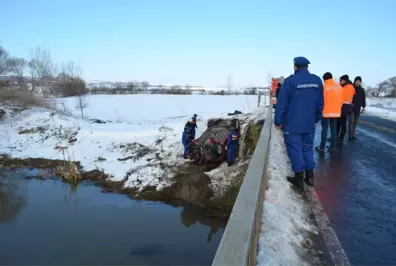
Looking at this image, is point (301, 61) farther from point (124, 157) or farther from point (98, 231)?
point (124, 157)

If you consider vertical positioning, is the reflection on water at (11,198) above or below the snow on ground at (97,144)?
below

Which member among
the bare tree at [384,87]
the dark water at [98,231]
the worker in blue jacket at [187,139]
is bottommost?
the dark water at [98,231]

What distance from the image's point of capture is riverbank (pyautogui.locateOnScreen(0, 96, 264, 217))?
32.2ft

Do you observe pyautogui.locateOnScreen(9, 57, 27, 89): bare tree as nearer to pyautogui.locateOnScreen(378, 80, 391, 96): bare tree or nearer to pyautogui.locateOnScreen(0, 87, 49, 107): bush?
pyautogui.locateOnScreen(0, 87, 49, 107): bush

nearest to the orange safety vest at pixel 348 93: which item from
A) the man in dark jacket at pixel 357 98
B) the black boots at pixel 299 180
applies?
the man in dark jacket at pixel 357 98

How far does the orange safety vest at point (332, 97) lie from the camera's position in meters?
7.06

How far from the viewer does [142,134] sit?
18.0 m

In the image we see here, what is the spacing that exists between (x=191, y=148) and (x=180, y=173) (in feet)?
4.57

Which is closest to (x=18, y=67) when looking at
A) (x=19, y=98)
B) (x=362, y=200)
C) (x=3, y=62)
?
(x=3, y=62)

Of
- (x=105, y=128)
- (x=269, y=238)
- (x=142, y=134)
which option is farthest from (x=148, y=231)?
(x=105, y=128)

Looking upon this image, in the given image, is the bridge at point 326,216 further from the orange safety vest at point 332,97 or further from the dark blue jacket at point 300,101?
the orange safety vest at point 332,97

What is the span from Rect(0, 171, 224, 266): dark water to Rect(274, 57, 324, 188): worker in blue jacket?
11.6 ft

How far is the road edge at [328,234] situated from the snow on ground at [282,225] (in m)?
0.13

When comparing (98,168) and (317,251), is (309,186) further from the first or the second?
(98,168)
